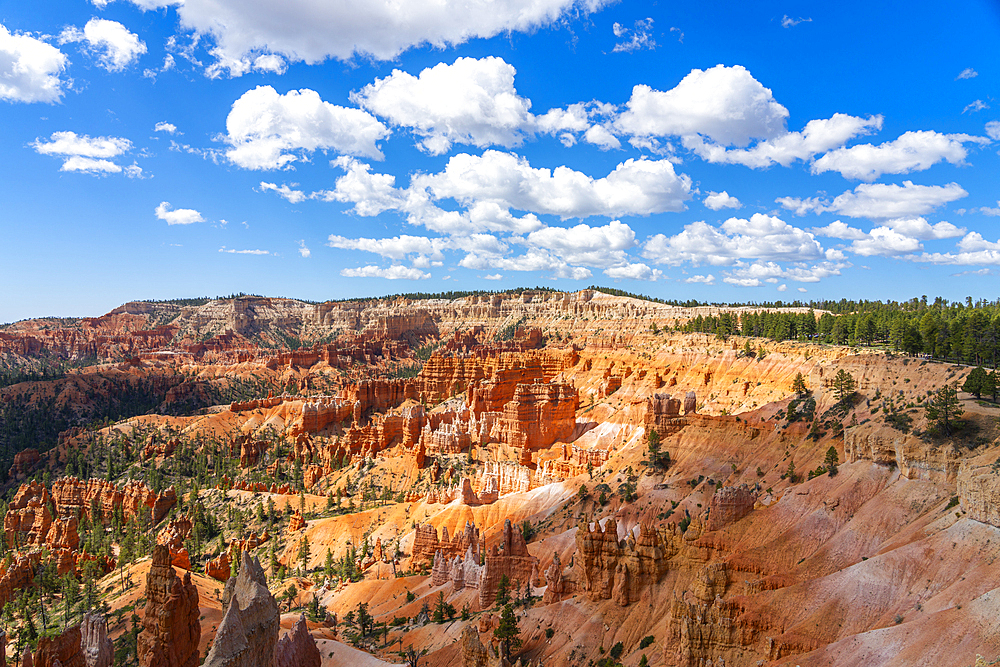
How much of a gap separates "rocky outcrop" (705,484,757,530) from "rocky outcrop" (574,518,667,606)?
3.88m

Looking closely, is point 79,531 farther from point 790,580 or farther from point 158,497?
point 790,580

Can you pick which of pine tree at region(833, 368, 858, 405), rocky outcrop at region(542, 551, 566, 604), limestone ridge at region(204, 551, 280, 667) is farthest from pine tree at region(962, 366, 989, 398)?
limestone ridge at region(204, 551, 280, 667)

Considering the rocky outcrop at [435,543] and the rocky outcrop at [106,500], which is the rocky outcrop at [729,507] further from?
the rocky outcrop at [106,500]


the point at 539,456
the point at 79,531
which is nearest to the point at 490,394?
the point at 539,456

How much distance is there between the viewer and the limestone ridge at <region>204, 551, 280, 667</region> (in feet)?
56.8

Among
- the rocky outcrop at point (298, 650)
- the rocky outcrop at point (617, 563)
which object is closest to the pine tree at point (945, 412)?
the rocky outcrop at point (617, 563)

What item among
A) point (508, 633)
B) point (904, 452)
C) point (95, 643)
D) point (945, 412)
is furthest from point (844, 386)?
point (95, 643)

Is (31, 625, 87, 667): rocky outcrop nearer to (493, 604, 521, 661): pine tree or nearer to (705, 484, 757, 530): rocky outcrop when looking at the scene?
(493, 604, 521, 661): pine tree

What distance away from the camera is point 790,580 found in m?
26.2

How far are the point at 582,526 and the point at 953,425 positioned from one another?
21097 mm

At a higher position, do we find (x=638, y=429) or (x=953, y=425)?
(x=953, y=425)

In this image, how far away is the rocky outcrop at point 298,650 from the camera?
30.5 meters

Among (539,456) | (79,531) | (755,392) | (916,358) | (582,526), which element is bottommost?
(79,531)

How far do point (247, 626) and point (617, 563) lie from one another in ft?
73.0
